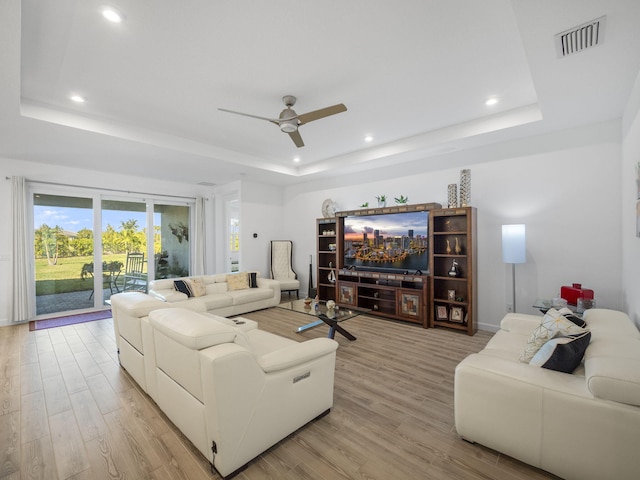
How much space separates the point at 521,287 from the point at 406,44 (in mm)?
3525

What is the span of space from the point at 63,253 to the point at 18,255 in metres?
0.67

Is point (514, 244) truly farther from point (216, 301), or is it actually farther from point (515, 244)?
point (216, 301)

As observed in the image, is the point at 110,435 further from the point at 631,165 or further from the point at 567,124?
the point at 567,124

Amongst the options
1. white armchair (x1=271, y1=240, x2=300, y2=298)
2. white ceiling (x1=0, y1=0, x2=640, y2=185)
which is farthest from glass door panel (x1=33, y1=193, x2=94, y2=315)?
white armchair (x1=271, y1=240, x2=300, y2=298)

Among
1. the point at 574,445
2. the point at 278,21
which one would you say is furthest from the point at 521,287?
the point at 278,21

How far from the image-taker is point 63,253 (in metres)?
5.40

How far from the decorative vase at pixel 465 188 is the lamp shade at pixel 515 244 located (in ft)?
2.44

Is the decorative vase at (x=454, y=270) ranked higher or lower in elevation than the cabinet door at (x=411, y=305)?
higher

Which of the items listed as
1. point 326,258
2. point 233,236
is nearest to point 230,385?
point 326,258

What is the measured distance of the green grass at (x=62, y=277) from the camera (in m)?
5.20

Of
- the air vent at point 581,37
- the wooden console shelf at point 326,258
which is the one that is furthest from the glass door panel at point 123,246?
the air vent at point 581,37

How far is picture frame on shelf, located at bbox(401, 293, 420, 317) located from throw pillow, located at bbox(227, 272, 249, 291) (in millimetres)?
2964

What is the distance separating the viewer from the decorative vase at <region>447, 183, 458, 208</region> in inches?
176

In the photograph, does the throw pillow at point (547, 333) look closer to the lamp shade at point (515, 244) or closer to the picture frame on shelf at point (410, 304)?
the lamp shade at point (515, 244)
